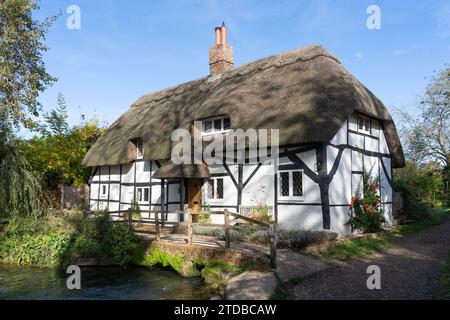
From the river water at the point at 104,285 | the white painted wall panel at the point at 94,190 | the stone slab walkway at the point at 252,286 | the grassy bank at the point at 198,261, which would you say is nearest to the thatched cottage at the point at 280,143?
the white painted wall panel at the point at 94,190

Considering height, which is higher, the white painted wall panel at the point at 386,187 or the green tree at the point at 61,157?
the green tree at the point at 61,157

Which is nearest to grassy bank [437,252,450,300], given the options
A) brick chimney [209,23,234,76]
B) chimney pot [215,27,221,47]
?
brick chimney [209,23,234,76]

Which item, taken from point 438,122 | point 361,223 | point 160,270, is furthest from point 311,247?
point 438,122

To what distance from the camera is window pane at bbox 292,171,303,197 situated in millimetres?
12547

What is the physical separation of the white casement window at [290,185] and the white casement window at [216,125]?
3.42 metres

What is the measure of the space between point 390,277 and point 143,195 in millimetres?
12465

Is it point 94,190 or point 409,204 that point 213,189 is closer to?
point 409,204

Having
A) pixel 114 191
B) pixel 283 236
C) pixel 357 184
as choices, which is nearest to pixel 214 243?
pixel 283 236

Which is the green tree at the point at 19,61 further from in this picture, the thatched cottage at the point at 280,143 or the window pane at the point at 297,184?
the window pane at the point at 297,184

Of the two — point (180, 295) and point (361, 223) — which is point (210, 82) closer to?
point (361, 223)

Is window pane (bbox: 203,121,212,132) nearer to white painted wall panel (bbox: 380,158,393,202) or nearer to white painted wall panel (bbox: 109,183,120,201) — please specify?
white painted wall panel (bbox: 109,183,120,201)

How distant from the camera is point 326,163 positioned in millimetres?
12117

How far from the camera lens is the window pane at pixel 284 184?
12.9 meters
